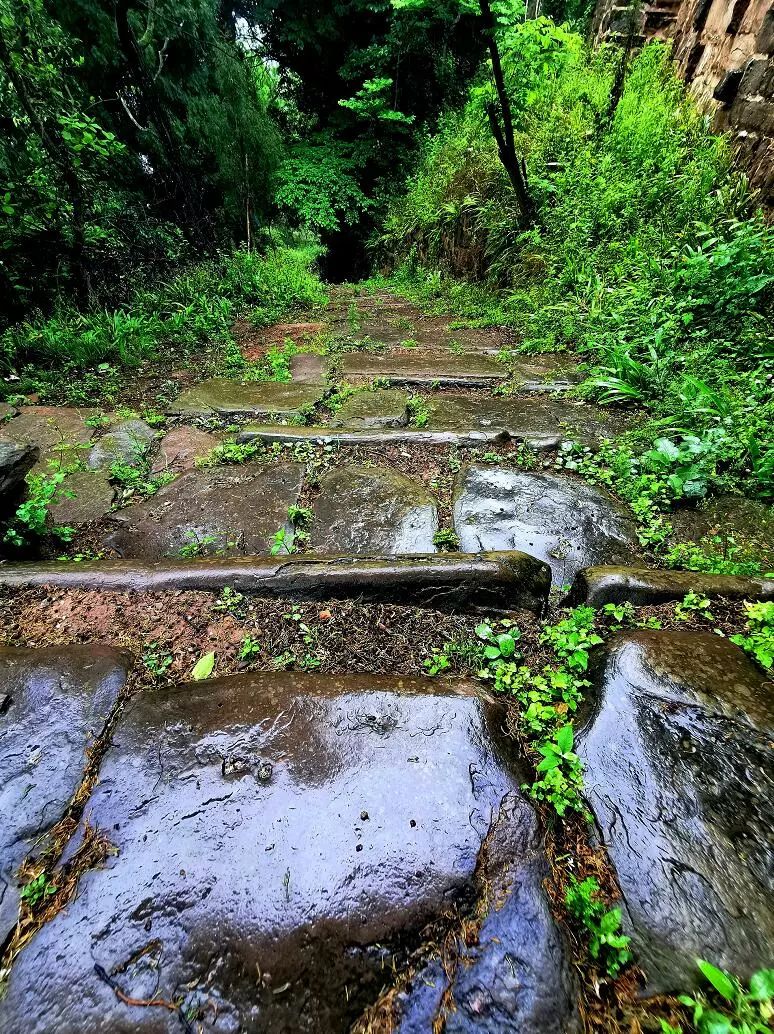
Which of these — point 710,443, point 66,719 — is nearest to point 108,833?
point 66,719

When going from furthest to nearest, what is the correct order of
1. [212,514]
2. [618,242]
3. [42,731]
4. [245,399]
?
[618,242] < [245,399] < [212,514] < [42,731]

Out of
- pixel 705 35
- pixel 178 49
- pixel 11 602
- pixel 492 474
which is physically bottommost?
pixel 11 602

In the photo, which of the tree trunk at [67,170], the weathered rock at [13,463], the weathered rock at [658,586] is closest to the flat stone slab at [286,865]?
the weathered rock at [658,586]

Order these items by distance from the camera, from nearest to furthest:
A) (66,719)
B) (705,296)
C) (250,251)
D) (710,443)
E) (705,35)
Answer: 1. (66,719)
2. (710,443)
3. (705,296)
4. (705,35)
5. (250,251)

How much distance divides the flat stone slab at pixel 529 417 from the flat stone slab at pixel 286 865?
1983mm

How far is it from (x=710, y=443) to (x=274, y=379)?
9.74 ft

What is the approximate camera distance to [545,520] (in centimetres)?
221

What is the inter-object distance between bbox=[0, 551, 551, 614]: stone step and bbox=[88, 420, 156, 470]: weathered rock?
107cm

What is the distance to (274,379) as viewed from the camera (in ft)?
12.7

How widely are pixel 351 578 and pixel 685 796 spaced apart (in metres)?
1.08

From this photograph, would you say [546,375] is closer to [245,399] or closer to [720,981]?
[245,399]

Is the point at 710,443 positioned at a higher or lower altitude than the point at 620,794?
higher

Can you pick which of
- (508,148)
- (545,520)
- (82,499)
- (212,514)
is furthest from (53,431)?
(508,148)

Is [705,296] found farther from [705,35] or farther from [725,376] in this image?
[705,35]
